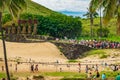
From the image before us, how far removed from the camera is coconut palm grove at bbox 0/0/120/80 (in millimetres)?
39250

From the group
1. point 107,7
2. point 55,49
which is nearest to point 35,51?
point 55,49

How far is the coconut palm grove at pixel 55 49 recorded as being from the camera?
129ft

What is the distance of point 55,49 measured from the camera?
90.2 metres

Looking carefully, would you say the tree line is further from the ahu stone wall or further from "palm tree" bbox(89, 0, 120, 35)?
"palm tree" bbox(89, 0, 120, 35)

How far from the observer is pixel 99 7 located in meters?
31.6

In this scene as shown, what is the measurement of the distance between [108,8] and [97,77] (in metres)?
22.7

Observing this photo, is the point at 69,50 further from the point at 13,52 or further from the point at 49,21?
the point at 49,21

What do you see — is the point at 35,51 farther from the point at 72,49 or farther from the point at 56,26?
the point at 56,26

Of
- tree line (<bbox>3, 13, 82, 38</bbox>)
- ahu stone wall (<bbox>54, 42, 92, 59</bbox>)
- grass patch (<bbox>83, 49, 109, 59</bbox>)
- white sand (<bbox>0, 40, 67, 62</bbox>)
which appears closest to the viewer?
grass patch (<bbox>83, 49, 109, 59</bbox>)

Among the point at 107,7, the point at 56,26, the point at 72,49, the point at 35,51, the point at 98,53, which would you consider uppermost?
the point at 107,7

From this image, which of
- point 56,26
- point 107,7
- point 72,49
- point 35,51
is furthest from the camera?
point 56,26

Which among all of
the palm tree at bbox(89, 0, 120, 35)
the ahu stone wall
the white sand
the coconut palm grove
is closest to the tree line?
the coconut palm grove

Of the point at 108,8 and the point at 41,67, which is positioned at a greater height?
the point at 108,8

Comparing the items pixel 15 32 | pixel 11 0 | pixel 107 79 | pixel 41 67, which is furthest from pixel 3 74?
pixel 15 32
